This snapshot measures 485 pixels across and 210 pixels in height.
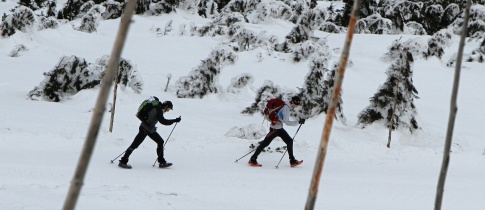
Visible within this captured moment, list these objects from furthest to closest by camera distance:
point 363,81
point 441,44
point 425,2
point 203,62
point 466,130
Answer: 1. point 425,2
2. point 441,44
3. point 363,81
4. point 203,62
5. point 466,130

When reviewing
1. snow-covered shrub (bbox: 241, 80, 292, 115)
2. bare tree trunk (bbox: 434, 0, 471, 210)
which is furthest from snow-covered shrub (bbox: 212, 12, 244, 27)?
bare tree trunk (bbox: 434, 0, 471, 210)

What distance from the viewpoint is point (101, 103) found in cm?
168

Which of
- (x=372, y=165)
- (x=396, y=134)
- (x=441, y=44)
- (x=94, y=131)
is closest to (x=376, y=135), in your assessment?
(x=396, y=134)

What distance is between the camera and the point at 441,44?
23438 millimetres

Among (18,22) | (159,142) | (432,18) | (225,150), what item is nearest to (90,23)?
(18,22)

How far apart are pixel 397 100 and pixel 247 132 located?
4.53 m

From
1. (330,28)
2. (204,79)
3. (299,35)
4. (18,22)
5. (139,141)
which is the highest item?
(18,22)

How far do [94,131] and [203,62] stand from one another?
17160 millimetres

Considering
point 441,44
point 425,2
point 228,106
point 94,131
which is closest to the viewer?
point 94,131

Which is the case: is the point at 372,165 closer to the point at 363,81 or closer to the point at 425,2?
the point at 363,81

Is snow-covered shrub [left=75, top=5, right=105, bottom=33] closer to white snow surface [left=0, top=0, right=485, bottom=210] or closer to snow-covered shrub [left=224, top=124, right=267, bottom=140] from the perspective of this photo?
white snow surface [left=0, top=0, right=485, bottom=210]

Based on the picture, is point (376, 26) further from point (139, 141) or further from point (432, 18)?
point (139, 141)

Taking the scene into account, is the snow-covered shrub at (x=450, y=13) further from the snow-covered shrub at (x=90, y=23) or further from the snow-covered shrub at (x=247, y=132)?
the snow-covered shrub at (x=247, y=132)

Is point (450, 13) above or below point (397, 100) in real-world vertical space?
above
